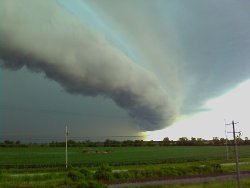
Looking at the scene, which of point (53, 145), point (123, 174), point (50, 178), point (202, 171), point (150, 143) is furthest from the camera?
point (150, 143)

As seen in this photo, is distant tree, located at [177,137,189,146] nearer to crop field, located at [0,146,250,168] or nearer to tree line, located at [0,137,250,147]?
tree line, located at [0,137,250,147]

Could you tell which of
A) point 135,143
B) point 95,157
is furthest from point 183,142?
point 95,157

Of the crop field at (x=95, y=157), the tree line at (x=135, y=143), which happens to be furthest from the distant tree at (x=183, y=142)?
the crop field at (x=95, y=157)

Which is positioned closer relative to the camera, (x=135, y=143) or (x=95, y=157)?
(x=95, y=157)

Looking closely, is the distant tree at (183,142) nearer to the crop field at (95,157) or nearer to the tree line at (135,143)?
the tree line at (135,143)

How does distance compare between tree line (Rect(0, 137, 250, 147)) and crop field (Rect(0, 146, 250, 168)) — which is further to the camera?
tree line (Rect(0, 137, 250, 147))

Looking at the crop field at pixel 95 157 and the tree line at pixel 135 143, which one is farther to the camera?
the tree line at pixel 135 143

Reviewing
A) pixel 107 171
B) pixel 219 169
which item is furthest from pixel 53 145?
pixel 107 171

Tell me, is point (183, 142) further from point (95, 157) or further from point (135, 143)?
point (95, 157)

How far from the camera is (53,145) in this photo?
153000 mm

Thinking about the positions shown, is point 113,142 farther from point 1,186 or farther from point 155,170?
point 1,186

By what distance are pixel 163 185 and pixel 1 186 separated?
42.1 feet

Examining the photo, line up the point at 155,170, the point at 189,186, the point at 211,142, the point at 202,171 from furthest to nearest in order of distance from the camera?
the point at 211,142, the point at 202,171, the point at 155,170, the point at 189,186

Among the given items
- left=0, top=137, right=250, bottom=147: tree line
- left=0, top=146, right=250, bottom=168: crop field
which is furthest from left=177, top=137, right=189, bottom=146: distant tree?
left=0, top=146, right=250, bottom=168: crop field
